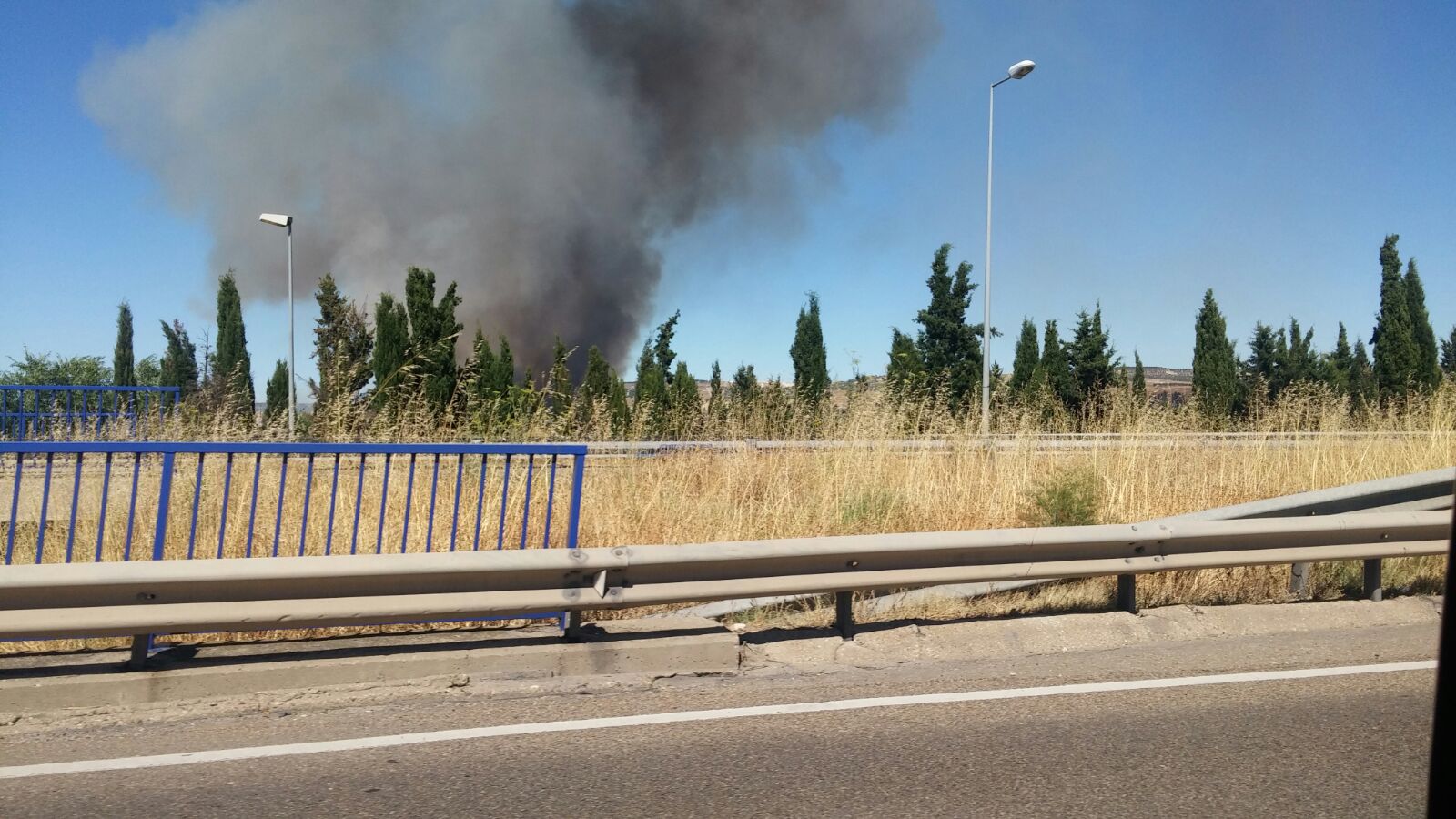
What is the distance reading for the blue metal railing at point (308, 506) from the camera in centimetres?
652

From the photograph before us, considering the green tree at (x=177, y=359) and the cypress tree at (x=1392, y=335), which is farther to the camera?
the green tree at (x=177, y=359)

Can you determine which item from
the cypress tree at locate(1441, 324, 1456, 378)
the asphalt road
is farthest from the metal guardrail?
the cypress tree at locate(1441, 324, 1456, 378)

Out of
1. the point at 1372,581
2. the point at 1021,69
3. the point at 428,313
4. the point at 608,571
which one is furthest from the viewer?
the point at 428,313

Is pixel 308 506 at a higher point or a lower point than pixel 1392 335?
lower

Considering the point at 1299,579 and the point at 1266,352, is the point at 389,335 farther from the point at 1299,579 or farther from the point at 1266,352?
the point at 1266,352

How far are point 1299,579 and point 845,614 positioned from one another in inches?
140

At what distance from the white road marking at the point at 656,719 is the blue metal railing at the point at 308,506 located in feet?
6.06

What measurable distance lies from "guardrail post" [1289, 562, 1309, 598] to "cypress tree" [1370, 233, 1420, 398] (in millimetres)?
31381

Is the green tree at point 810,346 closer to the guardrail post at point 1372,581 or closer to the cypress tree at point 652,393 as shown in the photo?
the cypress tree at point 652,393

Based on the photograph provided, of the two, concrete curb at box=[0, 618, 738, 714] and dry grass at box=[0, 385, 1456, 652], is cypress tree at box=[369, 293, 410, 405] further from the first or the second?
concrete curb at box=[0, 618, 738, 714]

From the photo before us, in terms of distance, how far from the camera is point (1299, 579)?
752 cm

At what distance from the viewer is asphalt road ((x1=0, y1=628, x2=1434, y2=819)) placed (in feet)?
12.5

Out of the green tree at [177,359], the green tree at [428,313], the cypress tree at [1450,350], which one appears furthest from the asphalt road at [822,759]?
the cypress tree at [1450,350]

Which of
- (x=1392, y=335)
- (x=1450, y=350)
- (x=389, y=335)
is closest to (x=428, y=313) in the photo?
(x=389, y=335)
